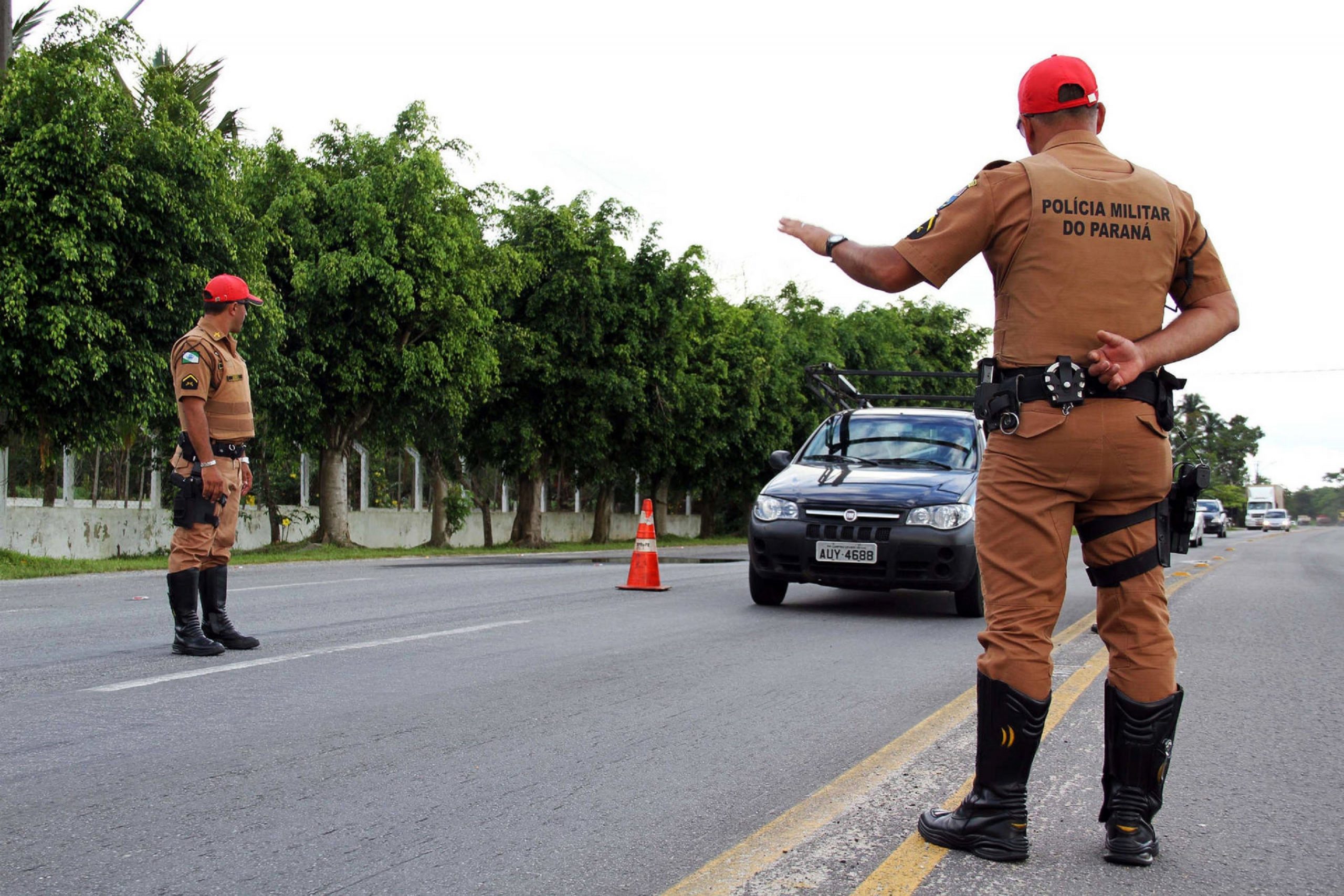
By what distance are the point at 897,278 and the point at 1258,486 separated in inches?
4090

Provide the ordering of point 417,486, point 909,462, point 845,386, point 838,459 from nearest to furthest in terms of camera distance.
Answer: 1. point 909,462
2. point 838,459
3. point 845,386
4. point 417,486

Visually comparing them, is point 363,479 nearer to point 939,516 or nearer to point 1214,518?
point 939,516

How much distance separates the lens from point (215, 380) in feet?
21.9

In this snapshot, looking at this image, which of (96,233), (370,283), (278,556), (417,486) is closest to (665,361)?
(417,486)

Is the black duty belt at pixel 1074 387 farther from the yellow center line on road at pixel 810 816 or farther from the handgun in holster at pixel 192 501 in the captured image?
the handgun in holster at pixel 192 501

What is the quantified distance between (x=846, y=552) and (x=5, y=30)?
13.4 m

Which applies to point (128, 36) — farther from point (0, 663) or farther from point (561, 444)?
point (561, 444)

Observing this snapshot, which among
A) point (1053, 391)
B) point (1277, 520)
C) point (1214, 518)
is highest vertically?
point (1053, 391)

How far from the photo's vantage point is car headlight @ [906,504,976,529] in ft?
30.2

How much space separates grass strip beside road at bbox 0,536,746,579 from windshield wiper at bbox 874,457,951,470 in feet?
30.9

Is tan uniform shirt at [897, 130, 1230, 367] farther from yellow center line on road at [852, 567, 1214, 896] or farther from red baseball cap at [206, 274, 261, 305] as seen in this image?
red baseball cap at [206, 274, 261, 305]

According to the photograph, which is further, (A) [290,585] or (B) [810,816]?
(A) [290,585]

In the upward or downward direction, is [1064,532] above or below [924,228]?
below

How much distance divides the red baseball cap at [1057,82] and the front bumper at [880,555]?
5.83 m
